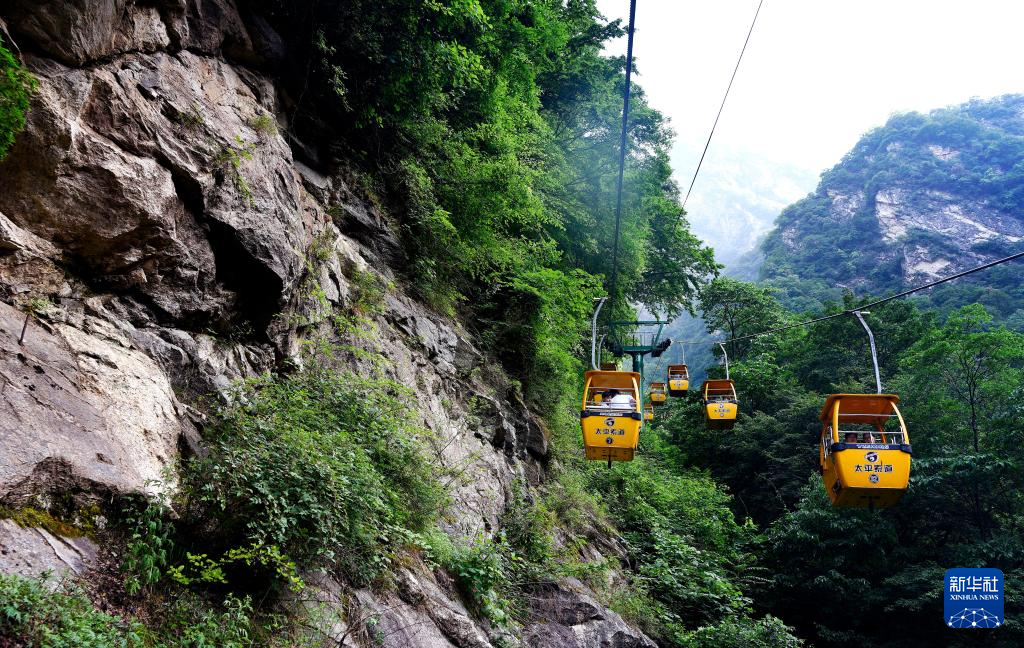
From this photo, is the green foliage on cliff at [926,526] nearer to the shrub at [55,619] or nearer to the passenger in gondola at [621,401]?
the passenger in gondola at [621,401]

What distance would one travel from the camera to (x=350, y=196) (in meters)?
9.91

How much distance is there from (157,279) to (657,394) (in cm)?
2426

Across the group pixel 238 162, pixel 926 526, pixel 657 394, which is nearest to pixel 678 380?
pixel 657 394

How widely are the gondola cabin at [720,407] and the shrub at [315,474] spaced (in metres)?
13.8

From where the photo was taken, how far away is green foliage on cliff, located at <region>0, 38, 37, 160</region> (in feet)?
13.2

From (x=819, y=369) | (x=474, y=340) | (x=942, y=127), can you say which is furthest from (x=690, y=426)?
(x=942, y=127)

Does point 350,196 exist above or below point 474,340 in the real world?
above

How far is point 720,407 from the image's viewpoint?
1880 cm

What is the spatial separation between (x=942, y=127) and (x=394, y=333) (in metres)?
103

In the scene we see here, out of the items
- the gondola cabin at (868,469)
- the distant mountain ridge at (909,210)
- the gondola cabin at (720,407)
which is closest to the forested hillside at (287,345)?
the gondola cabin at (868,469)

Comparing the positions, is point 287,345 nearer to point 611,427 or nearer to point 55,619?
point 55,619

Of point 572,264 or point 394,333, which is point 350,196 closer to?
point 394,333

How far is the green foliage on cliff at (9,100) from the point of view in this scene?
4.04 metres

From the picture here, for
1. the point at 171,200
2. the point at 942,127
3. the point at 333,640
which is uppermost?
the point at 942,127
